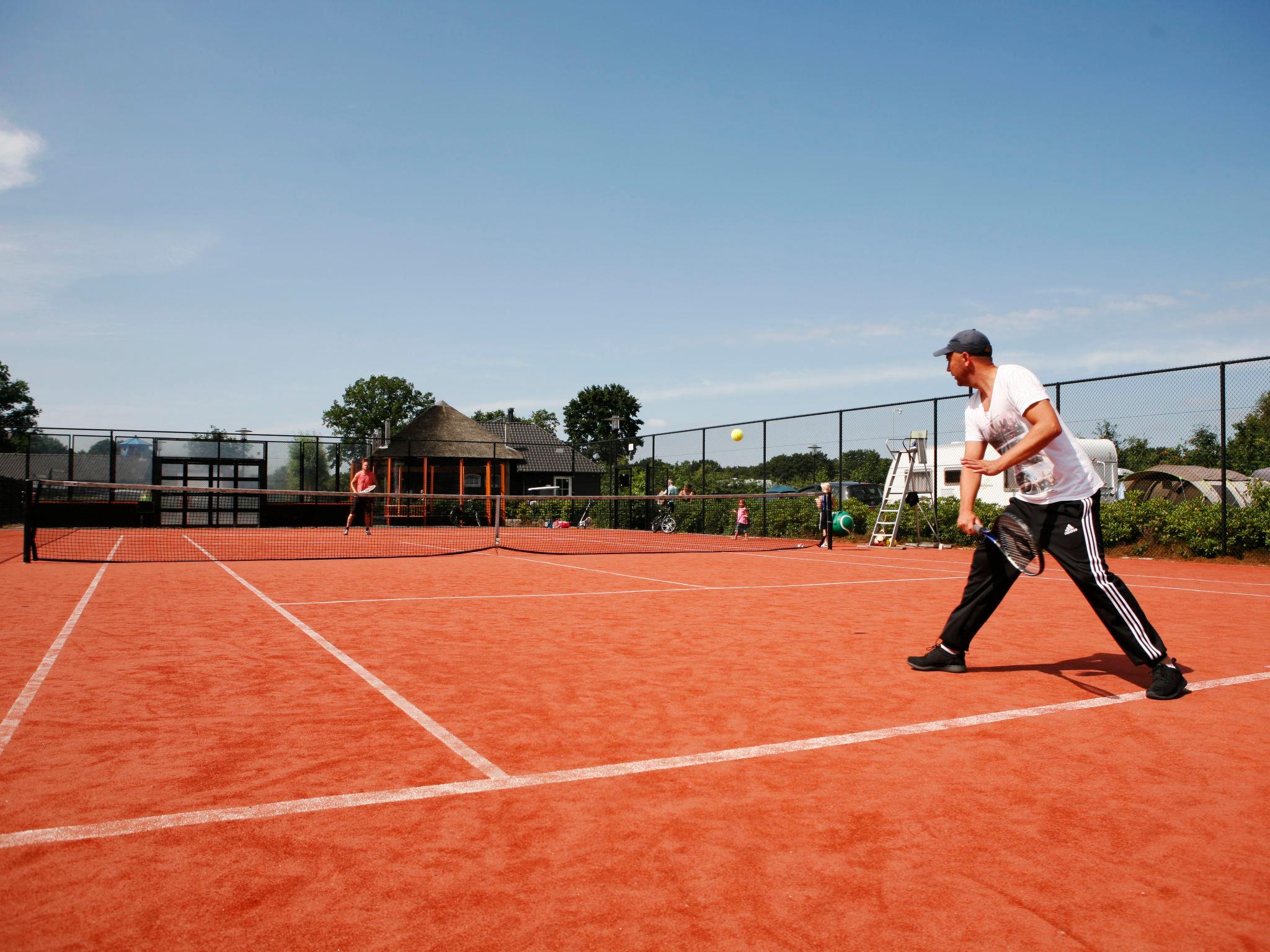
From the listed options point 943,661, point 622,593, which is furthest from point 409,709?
point 622,593

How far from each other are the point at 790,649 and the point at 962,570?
7.62 meters

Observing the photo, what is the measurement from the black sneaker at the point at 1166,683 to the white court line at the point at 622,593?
17.5 ft

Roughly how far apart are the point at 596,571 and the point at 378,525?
62.8 ft

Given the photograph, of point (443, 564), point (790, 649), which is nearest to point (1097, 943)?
point (790, 649)

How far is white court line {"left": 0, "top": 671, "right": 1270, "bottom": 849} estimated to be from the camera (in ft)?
9.00

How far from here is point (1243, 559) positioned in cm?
1382

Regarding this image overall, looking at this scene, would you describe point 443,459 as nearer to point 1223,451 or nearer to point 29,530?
point 29,530

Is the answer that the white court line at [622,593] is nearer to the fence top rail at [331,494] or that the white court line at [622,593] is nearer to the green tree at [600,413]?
the fence top rail at [331,494]

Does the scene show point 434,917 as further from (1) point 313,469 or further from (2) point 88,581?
(1) point 313,469

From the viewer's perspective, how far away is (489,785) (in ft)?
10.5

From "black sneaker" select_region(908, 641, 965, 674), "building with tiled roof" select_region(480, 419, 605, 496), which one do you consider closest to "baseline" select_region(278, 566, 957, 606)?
"black sneaker" select_region(908, 641, 965, 674)

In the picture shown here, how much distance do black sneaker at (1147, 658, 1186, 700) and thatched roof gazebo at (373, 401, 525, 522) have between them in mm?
28751

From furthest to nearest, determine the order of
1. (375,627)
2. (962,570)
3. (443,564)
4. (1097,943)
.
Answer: (443,564) < (962,570) < (375,627) < (1097,943)

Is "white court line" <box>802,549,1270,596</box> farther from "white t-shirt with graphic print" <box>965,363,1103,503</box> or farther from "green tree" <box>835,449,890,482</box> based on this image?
"white t-shirt with graphic print" <box>965,363,1103,503</box>
